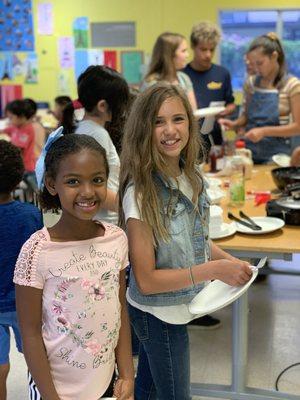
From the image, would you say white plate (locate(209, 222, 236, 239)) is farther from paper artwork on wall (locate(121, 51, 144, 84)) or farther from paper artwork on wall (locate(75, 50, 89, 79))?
paper artwork on wall (locate(75, 50, 89, 79))

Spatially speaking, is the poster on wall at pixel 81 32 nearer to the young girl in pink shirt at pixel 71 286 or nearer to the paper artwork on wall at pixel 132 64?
the paper artwork on wall at pixel 132 64

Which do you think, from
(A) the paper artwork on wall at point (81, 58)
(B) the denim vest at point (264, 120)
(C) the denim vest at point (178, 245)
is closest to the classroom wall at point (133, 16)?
(A) the paper artwork on wall at point (81, 58)

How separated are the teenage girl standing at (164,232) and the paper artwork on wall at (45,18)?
4.94 metres

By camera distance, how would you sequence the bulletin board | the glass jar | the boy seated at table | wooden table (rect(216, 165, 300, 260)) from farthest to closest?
the bulletin board → the glass jar → the boy seated at table → wooden table (rect(216, 165, 300, 260))

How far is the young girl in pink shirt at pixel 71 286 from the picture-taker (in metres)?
1.23

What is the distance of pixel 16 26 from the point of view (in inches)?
241

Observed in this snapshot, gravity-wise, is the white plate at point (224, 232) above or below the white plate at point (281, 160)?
below

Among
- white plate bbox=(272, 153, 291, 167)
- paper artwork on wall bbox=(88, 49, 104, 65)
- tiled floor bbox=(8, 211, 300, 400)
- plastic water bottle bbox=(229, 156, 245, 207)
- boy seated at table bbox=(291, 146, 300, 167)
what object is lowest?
tiled floor bbox=(8, 211, 300, 400)

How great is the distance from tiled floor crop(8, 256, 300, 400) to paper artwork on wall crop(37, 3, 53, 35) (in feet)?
13.7

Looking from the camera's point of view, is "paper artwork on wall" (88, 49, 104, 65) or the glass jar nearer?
the glass jar

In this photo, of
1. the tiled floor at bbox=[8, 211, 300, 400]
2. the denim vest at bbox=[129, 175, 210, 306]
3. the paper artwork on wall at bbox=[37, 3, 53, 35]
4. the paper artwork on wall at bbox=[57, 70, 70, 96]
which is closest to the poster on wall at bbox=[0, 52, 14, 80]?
the paper artwork on wall at bbox=[37, 3, 53, 35]

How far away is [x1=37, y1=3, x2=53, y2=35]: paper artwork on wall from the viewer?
6.00m

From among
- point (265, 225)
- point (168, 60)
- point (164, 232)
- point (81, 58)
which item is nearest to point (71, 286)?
point (164, 232)

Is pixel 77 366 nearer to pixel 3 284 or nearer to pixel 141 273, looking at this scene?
pixel 141 273
